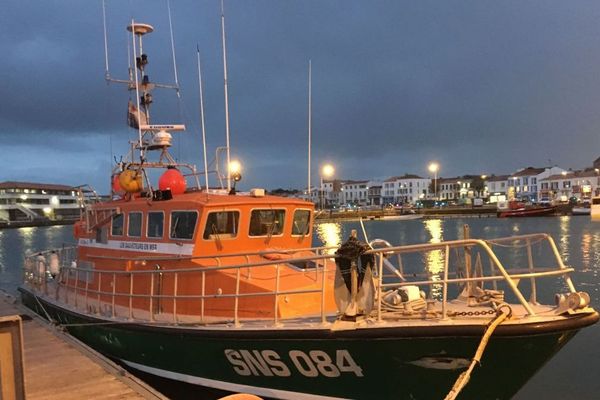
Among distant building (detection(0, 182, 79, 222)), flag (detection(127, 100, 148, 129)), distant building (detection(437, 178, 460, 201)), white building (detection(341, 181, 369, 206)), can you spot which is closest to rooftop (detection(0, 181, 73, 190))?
distant building (detection(0, 182, 79, 222))

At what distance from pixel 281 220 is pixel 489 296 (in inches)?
143

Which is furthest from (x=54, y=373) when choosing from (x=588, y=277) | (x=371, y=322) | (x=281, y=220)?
(x=588, y=277)

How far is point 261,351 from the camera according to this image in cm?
632

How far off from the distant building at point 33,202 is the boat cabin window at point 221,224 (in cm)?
10694

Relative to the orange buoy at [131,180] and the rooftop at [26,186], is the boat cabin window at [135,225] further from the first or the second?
the rooftop at [26,186]

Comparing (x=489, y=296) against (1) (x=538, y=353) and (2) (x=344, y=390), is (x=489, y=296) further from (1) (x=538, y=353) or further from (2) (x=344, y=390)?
(2) (x=344, y=390)

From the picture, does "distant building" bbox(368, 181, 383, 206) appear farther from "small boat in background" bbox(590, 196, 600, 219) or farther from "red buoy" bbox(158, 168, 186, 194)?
"red buoy" bbox(158, 168, 186, 194)

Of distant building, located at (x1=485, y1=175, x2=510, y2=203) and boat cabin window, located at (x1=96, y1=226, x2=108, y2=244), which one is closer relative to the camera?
boat cabin window, located at (x1=96, y1=226, x2=108, y2=244)

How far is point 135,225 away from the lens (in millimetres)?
8922

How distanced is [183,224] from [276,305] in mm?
2502

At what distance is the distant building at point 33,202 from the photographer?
359 ft

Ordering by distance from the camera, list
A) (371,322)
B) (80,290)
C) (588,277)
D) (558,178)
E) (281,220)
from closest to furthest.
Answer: (371,322), (281,220), (80,290), (588,277), (558,178)

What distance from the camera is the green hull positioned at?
199 inches

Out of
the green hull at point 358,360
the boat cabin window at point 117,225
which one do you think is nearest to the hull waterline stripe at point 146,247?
the boat cabin window at point 117,225
